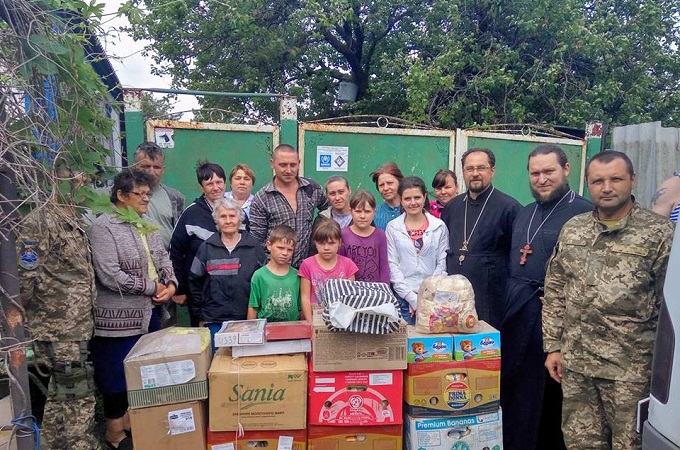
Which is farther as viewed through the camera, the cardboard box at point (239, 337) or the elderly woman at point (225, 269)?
the elderly woman at point (225, 269)

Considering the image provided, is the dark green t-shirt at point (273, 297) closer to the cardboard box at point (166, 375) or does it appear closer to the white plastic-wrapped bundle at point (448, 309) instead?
the cardboard box at point (166, 375)

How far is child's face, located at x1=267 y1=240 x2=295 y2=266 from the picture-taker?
330 centimetres

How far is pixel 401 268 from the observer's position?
3604 mm

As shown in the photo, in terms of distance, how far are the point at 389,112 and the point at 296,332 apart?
29.9ft

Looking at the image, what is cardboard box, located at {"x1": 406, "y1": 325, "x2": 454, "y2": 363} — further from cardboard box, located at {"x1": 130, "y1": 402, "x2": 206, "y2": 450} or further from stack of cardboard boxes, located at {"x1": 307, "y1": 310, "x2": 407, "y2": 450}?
cardboard box, located at {"x1": 130, "y1": 402, "x2": 206, "y2": 450}

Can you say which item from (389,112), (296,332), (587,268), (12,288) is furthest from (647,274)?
(389,112)

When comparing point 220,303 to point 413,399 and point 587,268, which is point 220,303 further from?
point 587,268

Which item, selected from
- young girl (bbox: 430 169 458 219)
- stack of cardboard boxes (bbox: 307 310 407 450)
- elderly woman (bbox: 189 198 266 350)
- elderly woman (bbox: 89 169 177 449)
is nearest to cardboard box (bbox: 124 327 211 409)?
stack of cardboard boxes (bbox: 307 310 407 450)

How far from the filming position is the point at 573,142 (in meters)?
6.64

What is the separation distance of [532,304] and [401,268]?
0.94m

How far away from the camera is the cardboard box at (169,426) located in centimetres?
243

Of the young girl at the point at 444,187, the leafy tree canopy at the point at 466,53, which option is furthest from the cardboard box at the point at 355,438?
the leafy tree canopy at the point at 466,53

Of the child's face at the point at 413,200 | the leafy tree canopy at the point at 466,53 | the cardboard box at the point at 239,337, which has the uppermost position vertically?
the leafy tree canopy at the point at 466,53

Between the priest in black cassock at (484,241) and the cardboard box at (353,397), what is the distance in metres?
1.22
